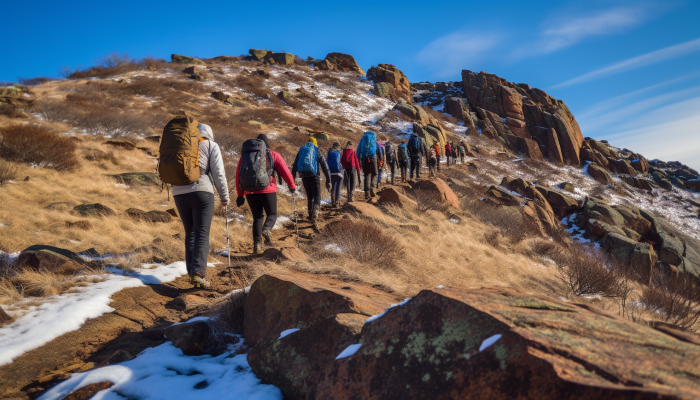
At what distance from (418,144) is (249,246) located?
910 centimetres

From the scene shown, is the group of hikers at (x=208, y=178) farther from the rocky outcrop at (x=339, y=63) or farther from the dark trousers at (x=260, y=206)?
the rocky outcrop at (x=339, y=63)

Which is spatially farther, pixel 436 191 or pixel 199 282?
pixel 436 191

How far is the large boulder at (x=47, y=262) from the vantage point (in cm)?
371

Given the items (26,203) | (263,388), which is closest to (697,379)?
(263,388)

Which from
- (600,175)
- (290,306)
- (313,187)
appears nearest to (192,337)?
(290,306)

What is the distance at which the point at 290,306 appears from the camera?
7.55 feet

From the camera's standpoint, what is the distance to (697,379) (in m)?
1.03

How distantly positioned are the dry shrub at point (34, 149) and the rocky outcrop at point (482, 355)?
11.4 m

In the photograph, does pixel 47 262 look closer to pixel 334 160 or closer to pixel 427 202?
pixel 334 160

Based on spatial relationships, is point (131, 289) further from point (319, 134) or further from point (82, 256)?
point (319, 134)

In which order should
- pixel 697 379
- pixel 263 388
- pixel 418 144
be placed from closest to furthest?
1. pixel 697 379
2. pixel 263 388
3. pixel 418 144

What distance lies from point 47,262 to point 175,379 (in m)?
2.95

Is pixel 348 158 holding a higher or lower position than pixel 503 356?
higher

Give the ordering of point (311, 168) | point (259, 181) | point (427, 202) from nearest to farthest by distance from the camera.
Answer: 1. point (259, 181)
2. point (311, 168)
3. point (427, 202)
